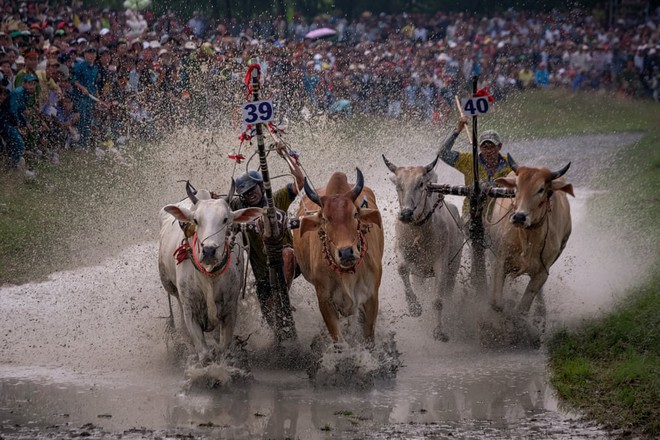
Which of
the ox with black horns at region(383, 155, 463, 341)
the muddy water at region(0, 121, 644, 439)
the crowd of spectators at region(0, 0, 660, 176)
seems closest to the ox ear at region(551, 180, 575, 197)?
the ox with black horns at region(383, 155, 463, 341)

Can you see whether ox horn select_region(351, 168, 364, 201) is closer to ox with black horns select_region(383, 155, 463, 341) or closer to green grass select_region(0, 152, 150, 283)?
ox with black horns select_region(383, 155, 463, 341)

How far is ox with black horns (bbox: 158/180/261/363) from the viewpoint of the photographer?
30.9 feet

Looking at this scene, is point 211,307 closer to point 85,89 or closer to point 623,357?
point 623,357

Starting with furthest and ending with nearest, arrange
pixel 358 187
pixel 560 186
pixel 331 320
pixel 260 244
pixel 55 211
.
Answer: pixel 55 211
pixel 260 244
pixel 560 186
pixel 331 320
pixel 358 187

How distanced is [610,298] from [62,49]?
34.8 ft

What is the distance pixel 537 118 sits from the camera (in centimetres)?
2930

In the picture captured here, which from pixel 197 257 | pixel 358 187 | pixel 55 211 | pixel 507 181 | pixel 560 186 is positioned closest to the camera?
pixel 197 257

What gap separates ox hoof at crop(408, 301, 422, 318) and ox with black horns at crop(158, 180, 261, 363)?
231 cm

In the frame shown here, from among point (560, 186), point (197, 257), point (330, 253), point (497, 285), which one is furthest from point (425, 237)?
point (197, 257)

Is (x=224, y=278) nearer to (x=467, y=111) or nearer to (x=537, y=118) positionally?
(x=467, y=111)

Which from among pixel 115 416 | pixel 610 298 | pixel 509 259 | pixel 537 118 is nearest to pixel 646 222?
pixel 610 298

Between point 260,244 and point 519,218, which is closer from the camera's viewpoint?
point 519,218

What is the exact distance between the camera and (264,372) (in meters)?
10.4

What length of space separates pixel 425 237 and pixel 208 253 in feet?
10.8
